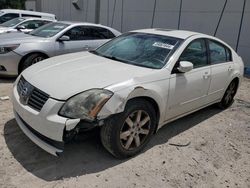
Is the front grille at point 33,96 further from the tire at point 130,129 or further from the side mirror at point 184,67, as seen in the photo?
the side mirror at point 184,67

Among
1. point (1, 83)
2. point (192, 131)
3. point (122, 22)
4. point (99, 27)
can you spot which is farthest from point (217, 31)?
point (1, 83)

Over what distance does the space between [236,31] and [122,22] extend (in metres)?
6.92

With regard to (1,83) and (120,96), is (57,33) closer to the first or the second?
(1,83)

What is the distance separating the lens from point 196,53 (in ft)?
13.8

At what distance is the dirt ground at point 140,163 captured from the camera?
2916 mm

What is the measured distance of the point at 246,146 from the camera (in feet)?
13.2

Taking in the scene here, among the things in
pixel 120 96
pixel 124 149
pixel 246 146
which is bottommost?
pixel 246 146

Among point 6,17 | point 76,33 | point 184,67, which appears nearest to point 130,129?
point 184,67

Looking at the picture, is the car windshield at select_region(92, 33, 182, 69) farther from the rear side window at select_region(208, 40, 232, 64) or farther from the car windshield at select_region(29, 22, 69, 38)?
the car windshield at select_region(29, 22, 69, 38)

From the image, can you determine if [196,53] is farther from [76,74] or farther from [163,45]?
[76,74]

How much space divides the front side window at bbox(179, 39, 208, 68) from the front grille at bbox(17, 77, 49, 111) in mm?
1917

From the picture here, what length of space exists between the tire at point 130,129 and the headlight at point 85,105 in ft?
0.71

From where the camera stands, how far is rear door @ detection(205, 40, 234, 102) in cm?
452

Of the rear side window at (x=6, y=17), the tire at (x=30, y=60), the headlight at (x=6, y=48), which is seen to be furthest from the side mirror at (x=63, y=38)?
the rear side window at (x=6, y=17)
